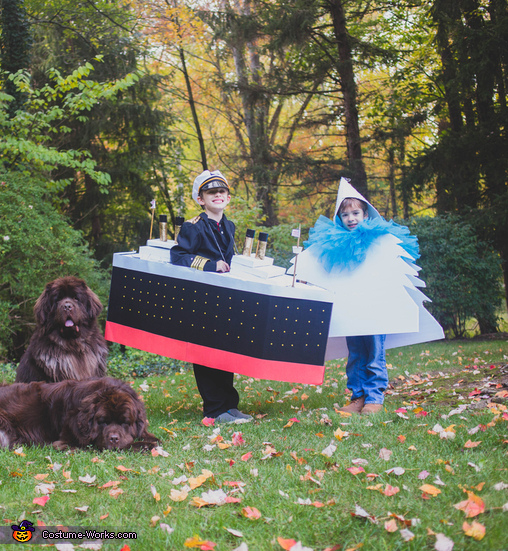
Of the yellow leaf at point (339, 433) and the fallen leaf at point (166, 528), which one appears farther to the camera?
the yellow leaf at point (339, 433)

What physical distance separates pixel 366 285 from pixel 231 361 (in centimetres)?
137

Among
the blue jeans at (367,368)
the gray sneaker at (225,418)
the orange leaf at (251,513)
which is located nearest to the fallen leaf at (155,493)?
the orange leaf at (251,513)

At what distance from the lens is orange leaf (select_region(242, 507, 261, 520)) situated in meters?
2.67

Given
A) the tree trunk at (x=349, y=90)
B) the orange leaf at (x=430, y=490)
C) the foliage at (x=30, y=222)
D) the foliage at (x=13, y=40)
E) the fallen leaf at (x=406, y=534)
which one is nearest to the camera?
the fallen leaf at (x=406, y=534)

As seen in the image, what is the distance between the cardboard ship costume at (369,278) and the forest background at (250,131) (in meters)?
6.72

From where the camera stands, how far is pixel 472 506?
98.0 inches

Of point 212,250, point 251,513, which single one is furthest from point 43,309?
point 251,513

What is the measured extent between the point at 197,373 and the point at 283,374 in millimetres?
911

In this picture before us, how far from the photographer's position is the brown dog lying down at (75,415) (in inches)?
156

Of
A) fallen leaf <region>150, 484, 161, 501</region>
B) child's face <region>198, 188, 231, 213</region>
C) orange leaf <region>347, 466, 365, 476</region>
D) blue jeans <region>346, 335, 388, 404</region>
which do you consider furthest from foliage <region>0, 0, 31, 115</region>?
orange leaf <region>347, 466, 365, 476</region>

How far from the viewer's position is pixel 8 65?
37.7ft

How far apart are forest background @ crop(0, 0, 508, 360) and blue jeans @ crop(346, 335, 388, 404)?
22.8ft

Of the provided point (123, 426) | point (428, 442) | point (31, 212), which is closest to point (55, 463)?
point (123, 426)

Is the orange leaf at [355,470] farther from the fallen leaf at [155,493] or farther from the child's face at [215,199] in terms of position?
the child's face at [215,199]
